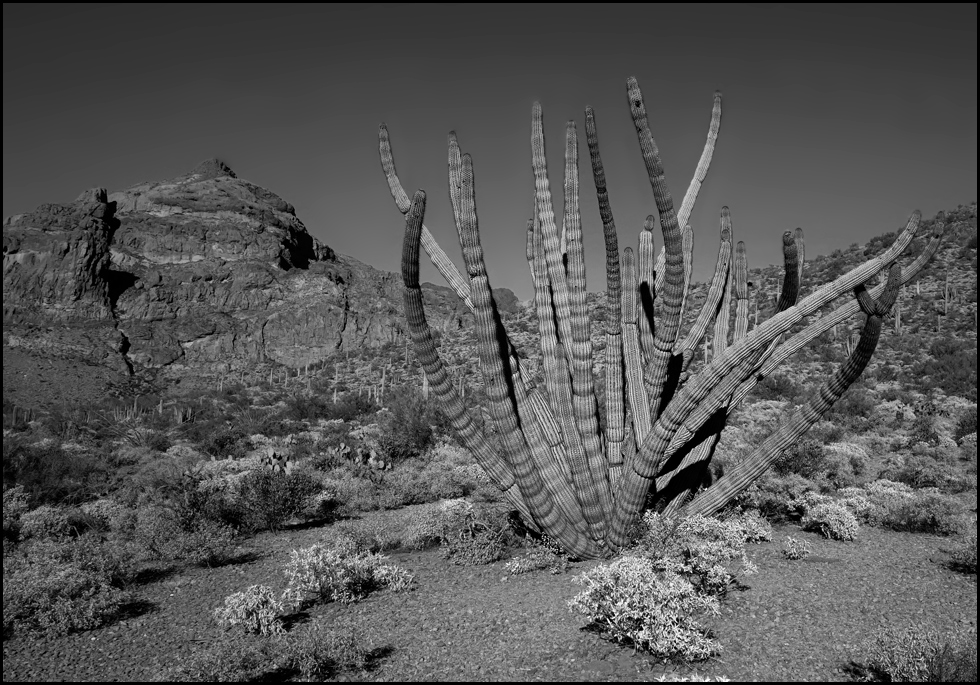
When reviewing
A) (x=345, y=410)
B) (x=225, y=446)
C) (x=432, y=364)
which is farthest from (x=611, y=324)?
(x=345, y=410)

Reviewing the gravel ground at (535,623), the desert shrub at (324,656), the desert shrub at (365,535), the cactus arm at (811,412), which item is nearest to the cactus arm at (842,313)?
the cactus arm at (811,412)

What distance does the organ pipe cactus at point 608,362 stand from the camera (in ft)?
20.3

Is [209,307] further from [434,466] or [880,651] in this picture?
[880,651]

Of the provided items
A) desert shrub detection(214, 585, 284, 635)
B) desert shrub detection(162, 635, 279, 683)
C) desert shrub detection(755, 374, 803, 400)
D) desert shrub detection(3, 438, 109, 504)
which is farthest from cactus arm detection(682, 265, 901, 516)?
desert shrub detection(755, 374, 803, 400)

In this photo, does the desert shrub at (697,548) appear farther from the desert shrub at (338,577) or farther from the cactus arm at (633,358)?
the desert shrub at (338,577)

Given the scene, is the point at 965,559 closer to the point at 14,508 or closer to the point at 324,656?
the point at 324,656

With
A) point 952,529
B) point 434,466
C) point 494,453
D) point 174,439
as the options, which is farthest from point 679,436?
point 174,439

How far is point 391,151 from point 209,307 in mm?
87842

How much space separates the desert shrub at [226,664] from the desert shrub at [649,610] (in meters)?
2.55

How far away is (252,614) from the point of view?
18.0 feet

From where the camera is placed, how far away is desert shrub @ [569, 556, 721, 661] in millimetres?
4531

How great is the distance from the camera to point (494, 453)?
705 cm

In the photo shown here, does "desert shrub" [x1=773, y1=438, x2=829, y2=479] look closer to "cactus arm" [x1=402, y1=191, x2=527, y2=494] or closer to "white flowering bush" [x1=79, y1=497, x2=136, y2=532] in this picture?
"cactus arm" [x1=402, y1=191, x2=527, y2=494]

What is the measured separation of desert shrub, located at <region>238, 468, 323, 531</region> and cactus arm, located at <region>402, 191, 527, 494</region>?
4.40 m
